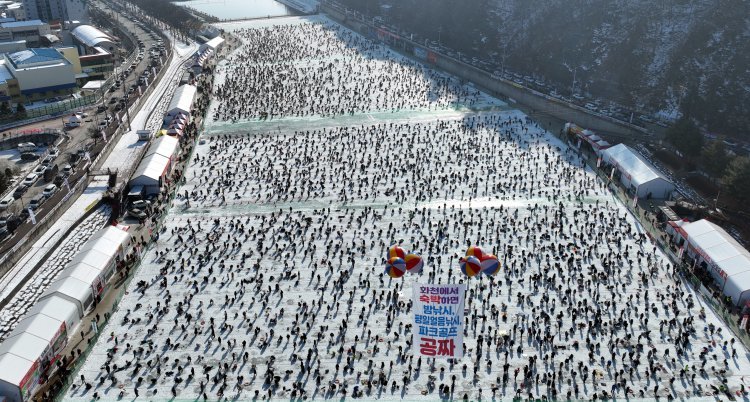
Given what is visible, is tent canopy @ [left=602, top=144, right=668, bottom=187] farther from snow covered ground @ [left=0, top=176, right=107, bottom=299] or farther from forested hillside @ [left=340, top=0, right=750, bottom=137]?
snow covered ground @ [left=0, top=176, right=107, bottom=299]

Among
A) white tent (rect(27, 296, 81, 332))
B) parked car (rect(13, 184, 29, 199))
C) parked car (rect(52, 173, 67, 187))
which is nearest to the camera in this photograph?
white tent (rect(27, 296, 81, 332))

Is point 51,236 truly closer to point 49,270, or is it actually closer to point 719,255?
point 49,270

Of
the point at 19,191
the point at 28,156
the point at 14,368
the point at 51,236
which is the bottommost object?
the point at 28,156

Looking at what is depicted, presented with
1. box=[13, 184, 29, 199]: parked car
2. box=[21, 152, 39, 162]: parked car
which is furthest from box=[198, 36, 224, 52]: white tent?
box=[13, 184, 29, 199]: parked car

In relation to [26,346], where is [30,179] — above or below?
below

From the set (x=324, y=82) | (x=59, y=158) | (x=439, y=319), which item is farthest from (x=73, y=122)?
(x=439, y=319)

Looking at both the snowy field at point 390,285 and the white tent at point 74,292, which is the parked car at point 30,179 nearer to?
the snowy field at point 390,285
